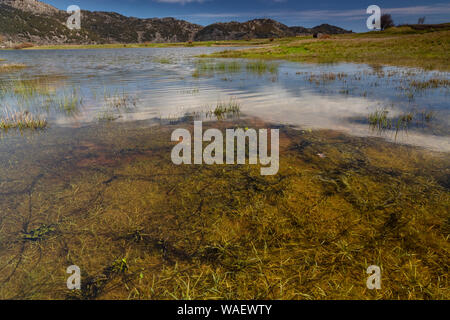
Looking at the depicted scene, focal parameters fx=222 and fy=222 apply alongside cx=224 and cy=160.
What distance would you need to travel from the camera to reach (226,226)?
3.39 metres

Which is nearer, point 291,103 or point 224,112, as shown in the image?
point 224,112

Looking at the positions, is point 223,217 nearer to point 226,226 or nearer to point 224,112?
point 226,226

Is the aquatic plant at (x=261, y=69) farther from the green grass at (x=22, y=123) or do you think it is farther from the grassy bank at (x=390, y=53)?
the green grass at (x=22, y=123)

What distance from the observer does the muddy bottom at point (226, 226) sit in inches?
100

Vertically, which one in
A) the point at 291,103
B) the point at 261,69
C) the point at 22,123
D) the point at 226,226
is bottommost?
the point at 226,226

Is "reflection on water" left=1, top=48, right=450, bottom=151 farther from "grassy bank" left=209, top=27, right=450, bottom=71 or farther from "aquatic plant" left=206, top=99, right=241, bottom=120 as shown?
"grassy bank" left=209, top=27, right=450, bottom=71

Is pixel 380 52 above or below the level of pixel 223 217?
above


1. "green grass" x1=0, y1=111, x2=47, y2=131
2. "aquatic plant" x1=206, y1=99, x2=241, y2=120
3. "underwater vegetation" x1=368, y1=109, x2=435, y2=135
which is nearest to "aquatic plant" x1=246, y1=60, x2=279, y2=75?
"aquatic plant" x1=206, y1=99, x2=241, y2=120

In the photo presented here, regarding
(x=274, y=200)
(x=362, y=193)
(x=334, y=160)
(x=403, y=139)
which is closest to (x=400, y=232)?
(x=362, y=193)

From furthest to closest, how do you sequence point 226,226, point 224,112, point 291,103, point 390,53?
point 390,53
point 291,103
point 224,112
point 226,226


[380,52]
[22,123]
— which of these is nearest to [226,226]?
[22,123]

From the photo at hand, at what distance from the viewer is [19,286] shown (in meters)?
2.56

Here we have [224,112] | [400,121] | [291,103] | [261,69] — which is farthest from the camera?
[261,69]

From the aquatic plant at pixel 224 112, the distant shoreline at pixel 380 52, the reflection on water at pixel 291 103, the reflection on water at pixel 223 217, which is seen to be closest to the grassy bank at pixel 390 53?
the distant shoreline at pixel 380 52
